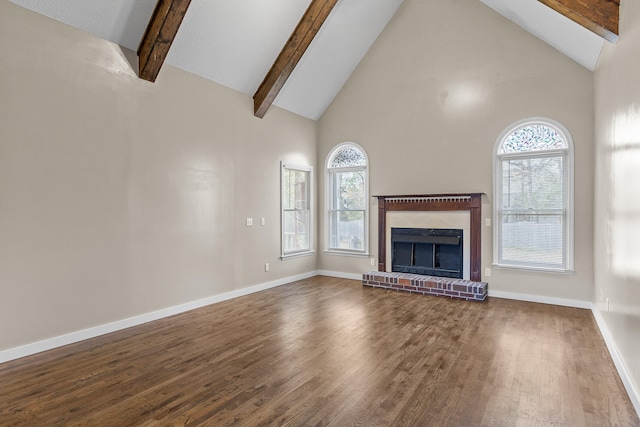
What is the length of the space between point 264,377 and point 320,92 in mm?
5030

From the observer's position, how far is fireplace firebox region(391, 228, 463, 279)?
552 centimetres

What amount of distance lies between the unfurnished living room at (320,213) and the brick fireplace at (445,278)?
0.12 feet

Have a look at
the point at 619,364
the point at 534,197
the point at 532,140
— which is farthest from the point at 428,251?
the point at 619,364

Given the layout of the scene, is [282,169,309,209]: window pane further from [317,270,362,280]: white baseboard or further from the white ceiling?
[317,270,362,280]: white baseboard

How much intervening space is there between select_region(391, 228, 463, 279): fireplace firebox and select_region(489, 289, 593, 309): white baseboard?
600 millimetres

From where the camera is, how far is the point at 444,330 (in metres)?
3.79

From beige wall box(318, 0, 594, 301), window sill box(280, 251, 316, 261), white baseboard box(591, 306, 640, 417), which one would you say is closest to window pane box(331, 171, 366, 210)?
beige wall box(318, 0, 594, 301)

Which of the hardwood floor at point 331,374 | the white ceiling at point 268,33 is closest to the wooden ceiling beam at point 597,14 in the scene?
the white ceiling at point 268,33

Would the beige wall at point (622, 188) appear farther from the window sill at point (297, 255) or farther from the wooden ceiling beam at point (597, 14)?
the window sill at point (297, 255)

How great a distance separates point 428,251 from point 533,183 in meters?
1.80

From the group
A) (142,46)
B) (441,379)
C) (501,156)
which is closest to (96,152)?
(142,46)

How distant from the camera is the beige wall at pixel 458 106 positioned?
4.62 meters

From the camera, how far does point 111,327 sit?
3816 millimetres

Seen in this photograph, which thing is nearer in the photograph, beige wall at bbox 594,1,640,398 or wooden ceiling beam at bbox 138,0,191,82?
beige wall at bbox 594,1,640,398
